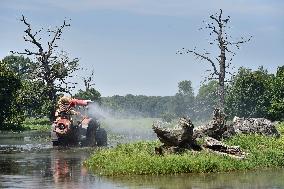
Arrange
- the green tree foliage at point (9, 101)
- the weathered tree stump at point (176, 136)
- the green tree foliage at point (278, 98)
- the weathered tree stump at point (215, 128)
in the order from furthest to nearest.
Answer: the green tree foliage at point (9, 101), the green tree foliage at point (278, 98), the weathered tree stump at point (215, 128), the weathered tree stump at point (176, 136)

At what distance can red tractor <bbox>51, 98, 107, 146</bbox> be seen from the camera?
124ft

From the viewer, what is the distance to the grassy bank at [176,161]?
2280 centimetres

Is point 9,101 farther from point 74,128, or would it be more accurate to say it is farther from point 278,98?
point 74,128

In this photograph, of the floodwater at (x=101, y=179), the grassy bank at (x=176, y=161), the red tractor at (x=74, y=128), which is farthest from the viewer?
the red tractor at (x=74, y=128)

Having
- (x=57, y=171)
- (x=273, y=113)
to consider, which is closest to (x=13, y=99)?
(x=273, y=113)

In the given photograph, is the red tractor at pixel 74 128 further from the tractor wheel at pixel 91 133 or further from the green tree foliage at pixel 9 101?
the green tree foliage at pixel 9 101

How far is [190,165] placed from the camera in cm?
2308

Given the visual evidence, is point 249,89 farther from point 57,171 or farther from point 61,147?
point 57,171

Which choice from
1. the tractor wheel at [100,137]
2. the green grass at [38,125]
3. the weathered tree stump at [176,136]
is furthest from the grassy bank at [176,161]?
the green grass at [38,125]

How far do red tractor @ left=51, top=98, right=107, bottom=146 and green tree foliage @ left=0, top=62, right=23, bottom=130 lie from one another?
3422 centimetres

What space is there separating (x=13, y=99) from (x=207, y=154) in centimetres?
5594

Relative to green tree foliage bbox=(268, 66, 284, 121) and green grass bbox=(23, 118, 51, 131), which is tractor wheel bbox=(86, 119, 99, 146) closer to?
green grass bbox=(23, 118, 51, 131)

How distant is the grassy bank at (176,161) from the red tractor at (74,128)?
9950 mm

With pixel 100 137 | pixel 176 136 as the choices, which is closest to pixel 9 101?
pixel 100 137
